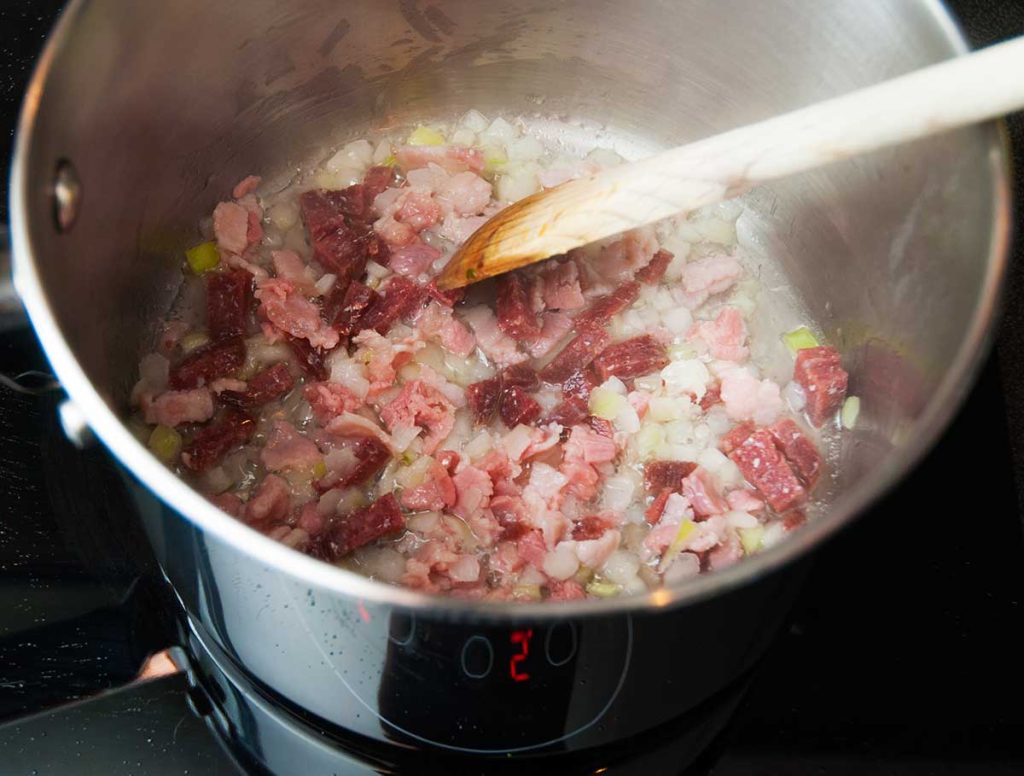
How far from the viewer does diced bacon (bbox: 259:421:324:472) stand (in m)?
1.79

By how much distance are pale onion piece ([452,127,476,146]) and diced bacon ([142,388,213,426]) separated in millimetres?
919

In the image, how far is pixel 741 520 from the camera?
5.89ft

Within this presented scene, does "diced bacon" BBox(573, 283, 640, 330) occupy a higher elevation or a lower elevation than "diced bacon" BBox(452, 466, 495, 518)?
higher

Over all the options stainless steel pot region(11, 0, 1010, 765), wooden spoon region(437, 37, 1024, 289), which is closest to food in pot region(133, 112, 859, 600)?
stainless steel pot region(11, 0, 1010, 765)

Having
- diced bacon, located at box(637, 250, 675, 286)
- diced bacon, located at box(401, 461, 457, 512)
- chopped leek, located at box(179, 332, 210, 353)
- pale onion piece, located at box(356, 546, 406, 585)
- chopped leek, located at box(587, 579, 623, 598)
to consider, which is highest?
diced bacon, located at box(637, 250, 675, 286)

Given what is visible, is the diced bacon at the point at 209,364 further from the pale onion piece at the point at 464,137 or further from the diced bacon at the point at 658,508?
the diced bacon at the point at 658,508

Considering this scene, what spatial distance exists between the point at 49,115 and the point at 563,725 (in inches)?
45.9

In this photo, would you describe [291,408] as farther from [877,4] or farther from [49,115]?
[877,4]

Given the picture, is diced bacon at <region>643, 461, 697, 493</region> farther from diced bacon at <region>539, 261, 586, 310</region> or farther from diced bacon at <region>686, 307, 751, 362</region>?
diced bacon at <region>539, 261, 586, 310</region>

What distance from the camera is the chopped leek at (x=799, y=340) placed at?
2039mm

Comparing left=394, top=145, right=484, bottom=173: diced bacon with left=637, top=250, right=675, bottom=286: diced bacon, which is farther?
left=394, top=145, right=484, bottom=173: diced bacon

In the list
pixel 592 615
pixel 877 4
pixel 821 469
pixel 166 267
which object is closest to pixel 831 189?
pixel 877 4

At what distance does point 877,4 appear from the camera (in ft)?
5.23

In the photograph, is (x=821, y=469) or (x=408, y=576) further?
(x=821, y=469)
